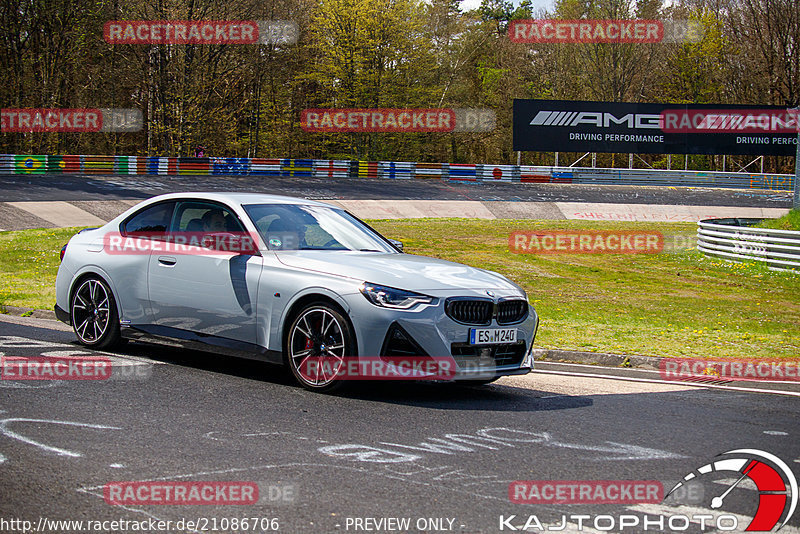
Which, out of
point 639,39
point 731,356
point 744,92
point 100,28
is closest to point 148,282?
→ point 731,356

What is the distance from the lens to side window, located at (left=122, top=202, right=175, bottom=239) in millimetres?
8352

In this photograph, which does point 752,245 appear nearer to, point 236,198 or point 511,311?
point 511,311

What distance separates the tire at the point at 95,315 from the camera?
8516 millimetres

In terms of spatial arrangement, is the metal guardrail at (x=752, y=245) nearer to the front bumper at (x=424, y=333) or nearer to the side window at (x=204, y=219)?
the front bumper at (x=424, y=333)

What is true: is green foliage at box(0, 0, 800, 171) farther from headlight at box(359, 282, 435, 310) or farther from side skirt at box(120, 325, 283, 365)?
headlight at box(359, 282, 435, 310)

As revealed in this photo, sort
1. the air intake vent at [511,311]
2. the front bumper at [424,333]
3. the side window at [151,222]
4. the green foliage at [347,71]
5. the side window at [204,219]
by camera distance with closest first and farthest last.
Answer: the front bumper at [424,333] < the air intake vent at [511,311] < the side window at [204,219] < the side window at [151,222] < the green foliage at [347,71]

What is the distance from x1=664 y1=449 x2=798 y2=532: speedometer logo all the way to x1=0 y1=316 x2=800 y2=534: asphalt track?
60mm

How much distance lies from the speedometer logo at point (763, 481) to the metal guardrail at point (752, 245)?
17.5 m

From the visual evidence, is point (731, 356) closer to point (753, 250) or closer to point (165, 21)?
point (753, 250)

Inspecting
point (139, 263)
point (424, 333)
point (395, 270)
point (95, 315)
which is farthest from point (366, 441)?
point (95, 315)

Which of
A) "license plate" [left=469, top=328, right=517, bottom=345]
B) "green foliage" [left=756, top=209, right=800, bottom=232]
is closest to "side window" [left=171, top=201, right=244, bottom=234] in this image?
"license plate" [left=469, top=328, right=517, bottom=345]

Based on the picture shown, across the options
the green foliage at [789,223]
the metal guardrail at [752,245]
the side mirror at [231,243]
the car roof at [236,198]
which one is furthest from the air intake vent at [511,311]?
the green foliage at [789,223]

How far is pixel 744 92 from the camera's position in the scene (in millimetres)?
65750

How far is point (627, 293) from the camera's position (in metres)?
16.9
